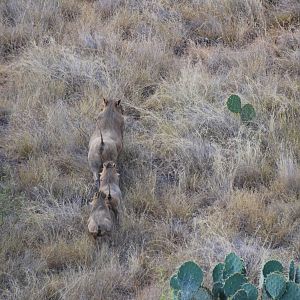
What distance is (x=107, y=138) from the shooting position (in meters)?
6.54

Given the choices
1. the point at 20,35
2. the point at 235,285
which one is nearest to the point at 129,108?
the point at 20,35

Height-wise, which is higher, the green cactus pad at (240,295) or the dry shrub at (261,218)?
the green cactus pad at (240,295)

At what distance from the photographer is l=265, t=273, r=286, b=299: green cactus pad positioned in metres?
4.16

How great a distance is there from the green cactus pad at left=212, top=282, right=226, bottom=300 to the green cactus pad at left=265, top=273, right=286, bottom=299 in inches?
12.8

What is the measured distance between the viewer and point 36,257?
5551 mm

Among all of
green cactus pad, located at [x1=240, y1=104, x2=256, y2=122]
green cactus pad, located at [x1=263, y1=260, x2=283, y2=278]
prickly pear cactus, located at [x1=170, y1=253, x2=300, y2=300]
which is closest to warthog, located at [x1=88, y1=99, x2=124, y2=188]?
green cactus pad, located at [x1=240, y1=104, x2=256, y2=122]

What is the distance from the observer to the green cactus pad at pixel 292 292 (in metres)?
4.20

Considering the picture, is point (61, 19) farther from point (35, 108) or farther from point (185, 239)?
point (185, 239)

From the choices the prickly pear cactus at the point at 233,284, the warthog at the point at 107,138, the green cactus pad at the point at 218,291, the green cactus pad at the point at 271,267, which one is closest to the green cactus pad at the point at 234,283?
the prickly pear cactus at the point at 233,284

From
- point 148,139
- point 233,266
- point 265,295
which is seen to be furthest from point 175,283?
point 148,139

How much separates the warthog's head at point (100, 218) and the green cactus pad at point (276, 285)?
5.65 feet

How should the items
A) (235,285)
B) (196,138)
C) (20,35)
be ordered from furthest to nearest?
(20,35)
(196,138)
(235,285)

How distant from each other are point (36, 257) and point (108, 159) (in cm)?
125

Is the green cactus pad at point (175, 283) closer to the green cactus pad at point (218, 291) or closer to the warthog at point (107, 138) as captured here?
the green cactus pad at point (218, 291)
